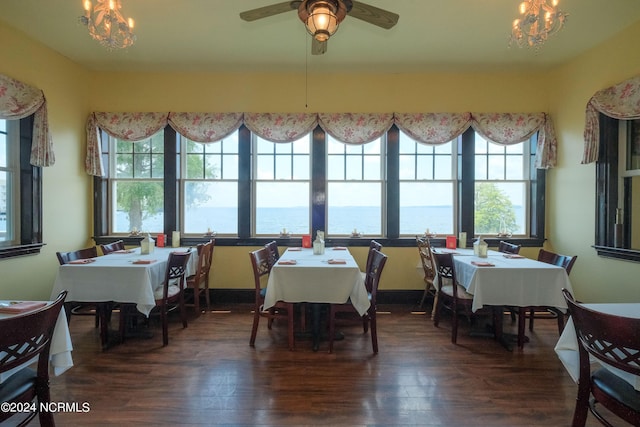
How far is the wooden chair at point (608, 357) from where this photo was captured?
4.42ft

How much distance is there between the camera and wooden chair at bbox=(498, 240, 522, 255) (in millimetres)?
3918

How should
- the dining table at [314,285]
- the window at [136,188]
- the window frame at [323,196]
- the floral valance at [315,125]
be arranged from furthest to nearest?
the window at [136,188]
the window frame at [323,196]
the floral valance at [315,125]
the dining table at [314,285]

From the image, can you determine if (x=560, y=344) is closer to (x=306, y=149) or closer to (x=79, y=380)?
(x=79, y=380)

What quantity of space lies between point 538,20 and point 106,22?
3.23 meters

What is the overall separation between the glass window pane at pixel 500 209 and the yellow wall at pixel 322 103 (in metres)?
0.37

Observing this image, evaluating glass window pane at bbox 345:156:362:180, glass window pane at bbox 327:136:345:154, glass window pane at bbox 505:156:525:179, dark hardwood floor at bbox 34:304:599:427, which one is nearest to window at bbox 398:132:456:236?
glass window pane at bbox 345:156:362:180

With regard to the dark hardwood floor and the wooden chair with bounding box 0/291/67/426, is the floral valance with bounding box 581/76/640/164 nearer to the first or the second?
the dark hardwood floor

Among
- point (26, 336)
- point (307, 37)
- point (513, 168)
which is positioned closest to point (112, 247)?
point (26, 336)

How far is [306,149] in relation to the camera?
4621 mm

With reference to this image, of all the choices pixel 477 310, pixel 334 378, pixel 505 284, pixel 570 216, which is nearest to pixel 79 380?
pixel 334 378

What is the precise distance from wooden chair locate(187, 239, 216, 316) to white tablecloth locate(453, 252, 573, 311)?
3049 mm

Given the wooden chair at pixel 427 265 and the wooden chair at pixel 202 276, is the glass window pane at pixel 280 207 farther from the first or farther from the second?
the wooden chair at pixel 427 265

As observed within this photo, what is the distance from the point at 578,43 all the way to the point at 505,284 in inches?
118

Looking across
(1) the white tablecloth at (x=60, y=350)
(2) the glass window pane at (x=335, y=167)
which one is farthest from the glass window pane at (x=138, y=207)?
(1) the white tablecloth at (x=60, y=350)
